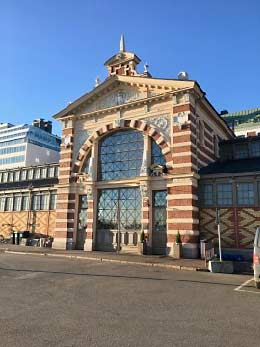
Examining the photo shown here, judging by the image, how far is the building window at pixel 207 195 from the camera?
19.8m

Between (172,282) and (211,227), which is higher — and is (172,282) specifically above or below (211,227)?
below

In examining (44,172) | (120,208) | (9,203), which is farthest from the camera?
(44,172)

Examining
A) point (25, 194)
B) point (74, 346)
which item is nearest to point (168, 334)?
point (74, 346)

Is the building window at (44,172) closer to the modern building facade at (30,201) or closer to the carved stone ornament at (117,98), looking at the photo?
the modern building facade at (30,201)

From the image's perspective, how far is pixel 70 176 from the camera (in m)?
24.6

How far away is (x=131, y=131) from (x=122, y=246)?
8245 millimetres

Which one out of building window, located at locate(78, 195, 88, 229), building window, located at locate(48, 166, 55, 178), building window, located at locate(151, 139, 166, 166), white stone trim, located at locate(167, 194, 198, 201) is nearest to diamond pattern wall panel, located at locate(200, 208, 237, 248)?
white stone trim, located at locate(167, 194, 198, 201)

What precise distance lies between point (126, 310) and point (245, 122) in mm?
53013

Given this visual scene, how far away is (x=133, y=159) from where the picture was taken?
889 inches

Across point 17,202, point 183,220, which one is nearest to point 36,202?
point 17,202

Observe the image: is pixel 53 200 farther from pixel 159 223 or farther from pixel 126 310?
pixel 126 310

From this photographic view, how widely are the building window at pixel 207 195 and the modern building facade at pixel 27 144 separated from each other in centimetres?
6471

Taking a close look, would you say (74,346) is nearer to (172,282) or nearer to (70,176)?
(172,282)

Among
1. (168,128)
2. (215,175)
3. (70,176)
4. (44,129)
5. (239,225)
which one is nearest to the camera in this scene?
(239,225)
